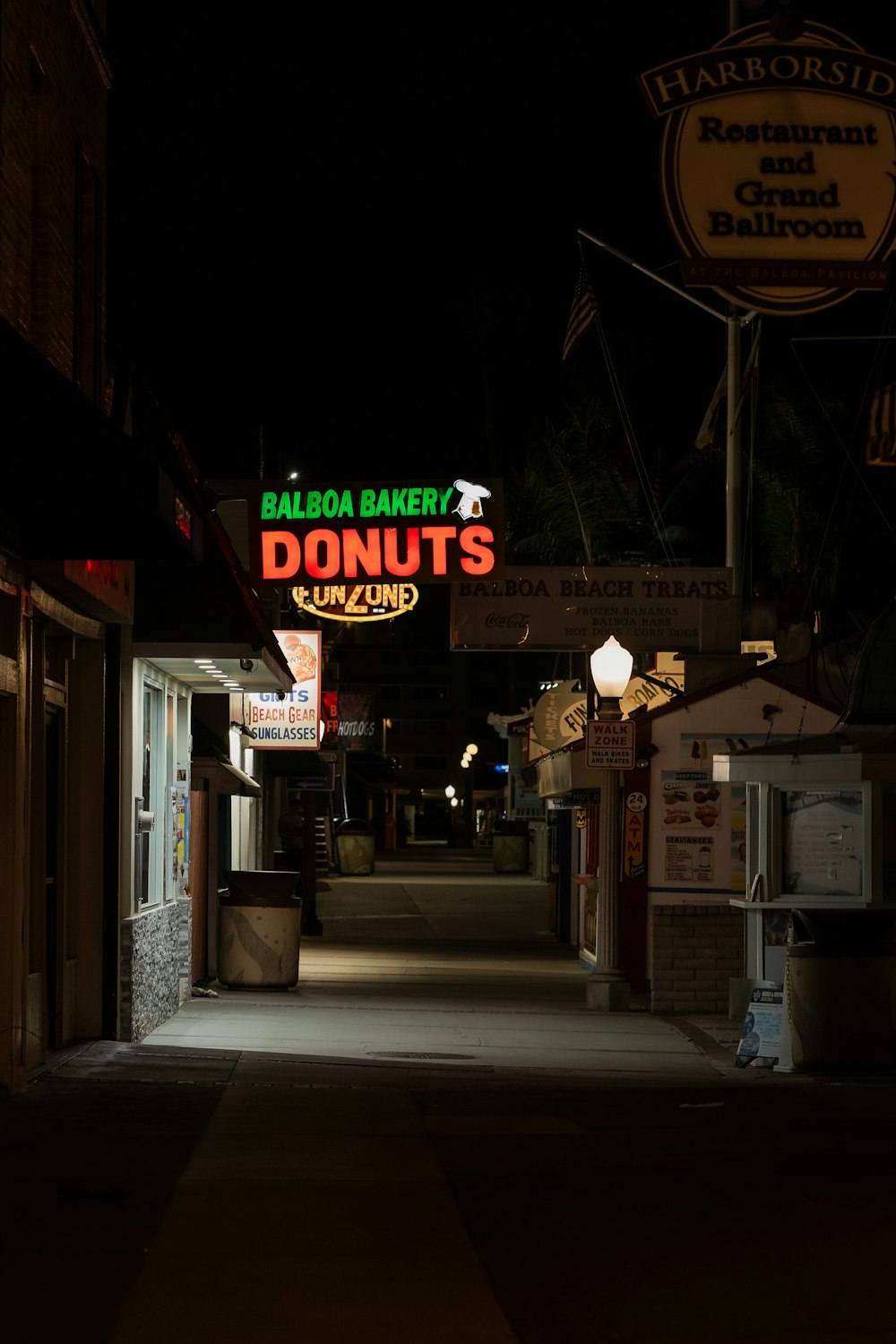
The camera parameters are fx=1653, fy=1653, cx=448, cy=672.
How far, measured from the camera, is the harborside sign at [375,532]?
16.1 meters

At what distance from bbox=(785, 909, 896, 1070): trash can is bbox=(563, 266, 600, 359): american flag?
1404 cm

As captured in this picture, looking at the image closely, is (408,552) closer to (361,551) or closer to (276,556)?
(361,551)

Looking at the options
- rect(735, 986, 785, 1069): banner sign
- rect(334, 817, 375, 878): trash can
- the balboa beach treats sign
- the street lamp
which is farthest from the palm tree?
the balboa beach treats sign

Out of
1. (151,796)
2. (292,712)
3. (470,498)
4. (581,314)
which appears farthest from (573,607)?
(581,314)

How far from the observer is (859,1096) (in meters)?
10.7

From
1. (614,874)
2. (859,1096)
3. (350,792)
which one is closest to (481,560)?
(614,874)

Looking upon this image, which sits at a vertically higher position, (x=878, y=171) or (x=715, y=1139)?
(x=878, y=171)

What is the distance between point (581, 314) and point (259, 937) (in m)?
11.2

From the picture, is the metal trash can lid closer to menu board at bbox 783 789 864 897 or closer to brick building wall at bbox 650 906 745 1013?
brick building wall at bbox 650 906 745 1013

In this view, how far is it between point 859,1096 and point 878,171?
6363mm

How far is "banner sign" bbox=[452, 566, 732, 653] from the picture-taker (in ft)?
55.3

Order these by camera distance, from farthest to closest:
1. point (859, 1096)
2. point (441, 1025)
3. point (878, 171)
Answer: point (441, 1025), point (878, 171), point (859, 1096)

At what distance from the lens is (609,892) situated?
1739 cm

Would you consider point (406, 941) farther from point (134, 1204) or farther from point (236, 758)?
point (134, 1204)
